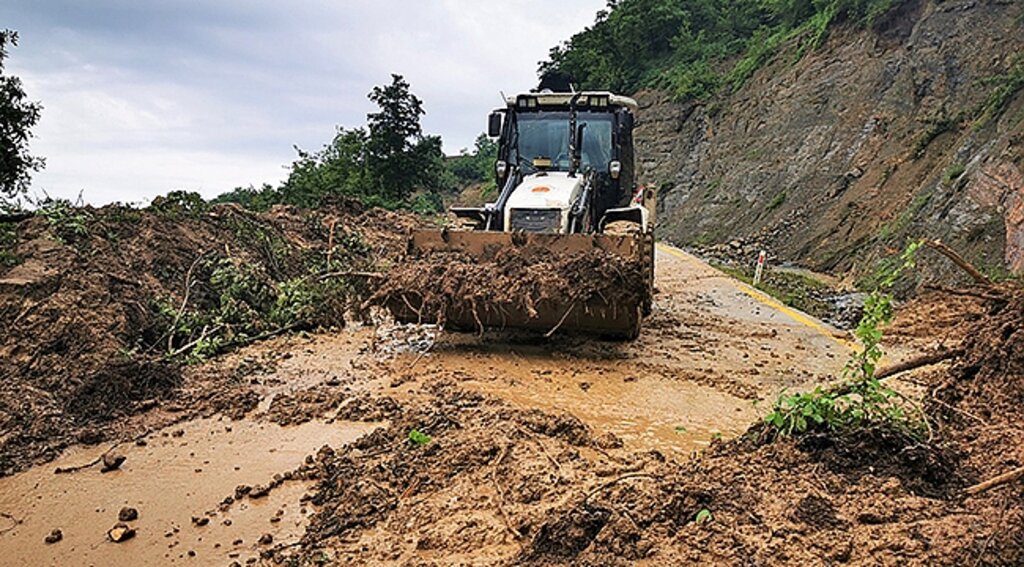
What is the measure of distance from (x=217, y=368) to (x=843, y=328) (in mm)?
7982

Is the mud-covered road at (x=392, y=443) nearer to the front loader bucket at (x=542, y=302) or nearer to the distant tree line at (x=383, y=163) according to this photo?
the front loader bucket at (x=542, y=302)

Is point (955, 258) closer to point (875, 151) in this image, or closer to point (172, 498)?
point (172, 498)

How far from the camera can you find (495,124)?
33.1 ft

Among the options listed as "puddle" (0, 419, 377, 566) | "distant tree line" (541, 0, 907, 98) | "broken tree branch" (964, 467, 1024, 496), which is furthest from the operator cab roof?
"distant tree line" (541, 0, 907, 98)

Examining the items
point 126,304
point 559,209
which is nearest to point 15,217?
point 126,304

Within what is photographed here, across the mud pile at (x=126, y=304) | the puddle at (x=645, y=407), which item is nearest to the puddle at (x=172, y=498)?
the mud pile at (x=126, y=304)

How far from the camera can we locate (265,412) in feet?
20.3

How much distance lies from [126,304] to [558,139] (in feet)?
18.5

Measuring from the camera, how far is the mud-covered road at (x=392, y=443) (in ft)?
13.3

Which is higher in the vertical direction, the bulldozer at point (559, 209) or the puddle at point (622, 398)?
the bulldozer at point (559, 209)

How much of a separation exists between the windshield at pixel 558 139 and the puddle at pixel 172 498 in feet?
17.6

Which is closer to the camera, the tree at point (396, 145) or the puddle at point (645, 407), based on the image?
the puddle at point (645, 407)

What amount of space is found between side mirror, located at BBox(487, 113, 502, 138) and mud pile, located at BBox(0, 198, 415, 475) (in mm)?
2600

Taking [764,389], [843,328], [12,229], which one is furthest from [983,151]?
[12,229]
